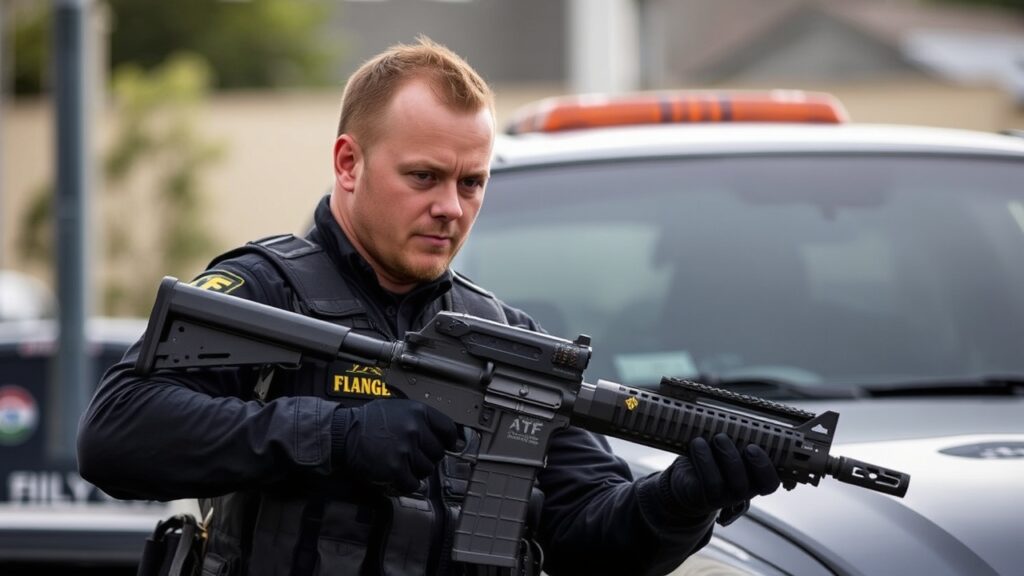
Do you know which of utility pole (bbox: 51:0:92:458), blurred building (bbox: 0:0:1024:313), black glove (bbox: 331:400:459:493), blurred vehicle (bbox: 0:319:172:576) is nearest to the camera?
black glove (bbox: 331:400:459:493)

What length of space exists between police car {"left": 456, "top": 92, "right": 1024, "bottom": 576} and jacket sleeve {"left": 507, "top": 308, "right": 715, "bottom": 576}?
0.33m

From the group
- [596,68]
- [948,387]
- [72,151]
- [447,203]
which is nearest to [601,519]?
[447,203]

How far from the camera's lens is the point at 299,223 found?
Result: 2811 centimetres

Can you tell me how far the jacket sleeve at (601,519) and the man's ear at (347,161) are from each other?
0.41 m

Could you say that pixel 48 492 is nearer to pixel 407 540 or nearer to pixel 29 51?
pixel 407 540

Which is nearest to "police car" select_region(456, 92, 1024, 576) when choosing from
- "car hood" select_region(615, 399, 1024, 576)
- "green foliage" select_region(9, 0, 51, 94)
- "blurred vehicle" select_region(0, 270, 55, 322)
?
"car hood" select_region(615, 399, 1024, 576)

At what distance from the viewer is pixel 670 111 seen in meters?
4.56

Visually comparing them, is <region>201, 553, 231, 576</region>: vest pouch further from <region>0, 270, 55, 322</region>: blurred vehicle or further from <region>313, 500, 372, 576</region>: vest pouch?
<region>0, 270, 55, 322</region>: blurred vehicle

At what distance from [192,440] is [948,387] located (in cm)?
172

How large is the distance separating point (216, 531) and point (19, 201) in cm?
2679

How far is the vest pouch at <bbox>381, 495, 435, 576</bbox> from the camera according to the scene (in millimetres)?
2498

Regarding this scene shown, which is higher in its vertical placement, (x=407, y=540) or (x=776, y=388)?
(x=776, y=388)

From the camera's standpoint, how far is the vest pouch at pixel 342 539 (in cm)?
247

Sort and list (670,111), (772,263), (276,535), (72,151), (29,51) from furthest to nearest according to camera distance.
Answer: (29,51)
(72,151)
(670,111)
(772,263)
(276,535)
